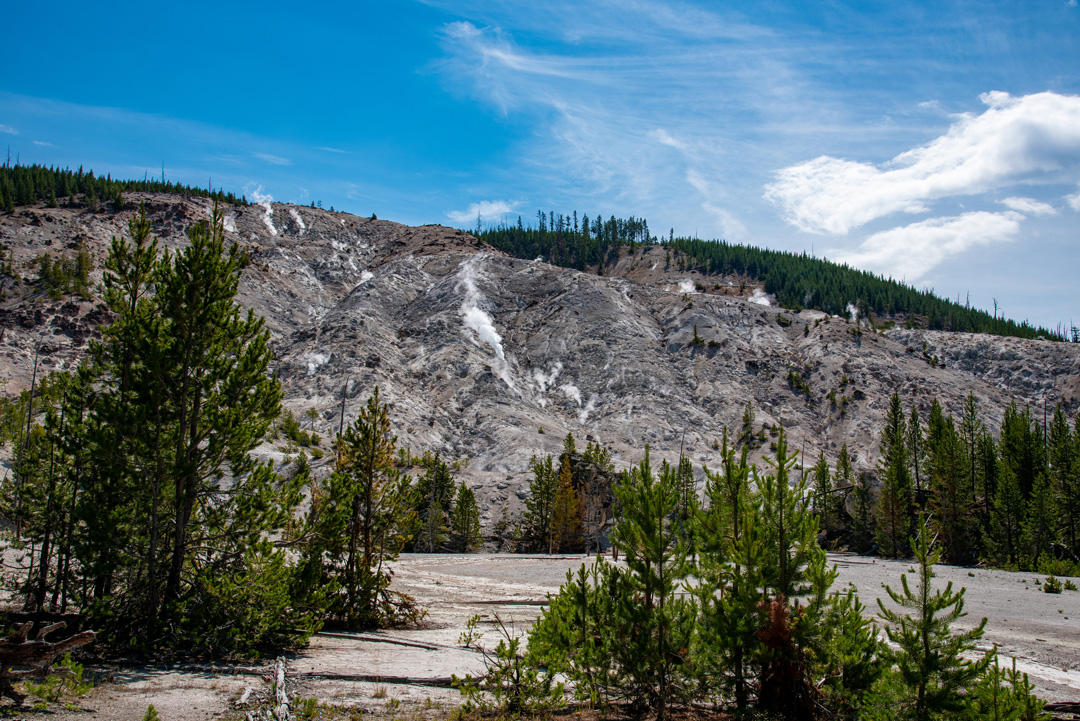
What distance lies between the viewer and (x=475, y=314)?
322 feet

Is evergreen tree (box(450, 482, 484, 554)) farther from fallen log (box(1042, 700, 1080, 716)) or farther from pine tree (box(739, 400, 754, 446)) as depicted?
fallen log (box(1042, 700, 1080, 716))

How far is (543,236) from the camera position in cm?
18562

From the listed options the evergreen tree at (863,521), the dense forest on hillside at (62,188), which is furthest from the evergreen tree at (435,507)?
the dense forest on hillside at (62,188)

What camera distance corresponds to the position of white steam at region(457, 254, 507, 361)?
305 ft

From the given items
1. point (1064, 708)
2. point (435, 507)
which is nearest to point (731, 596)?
point (1064, 708)

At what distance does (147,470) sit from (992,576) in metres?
43.8

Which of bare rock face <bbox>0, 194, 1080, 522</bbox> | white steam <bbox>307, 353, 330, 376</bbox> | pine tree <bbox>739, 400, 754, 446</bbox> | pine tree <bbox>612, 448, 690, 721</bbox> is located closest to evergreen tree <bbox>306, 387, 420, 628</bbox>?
pine tree <bbox>612, 448, 690, 721</bbox>

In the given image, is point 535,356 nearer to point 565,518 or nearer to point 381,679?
point 565,518

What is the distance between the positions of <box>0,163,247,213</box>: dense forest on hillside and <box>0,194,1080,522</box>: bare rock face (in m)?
6.52

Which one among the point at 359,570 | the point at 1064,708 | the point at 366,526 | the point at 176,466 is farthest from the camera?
the point at 366,526

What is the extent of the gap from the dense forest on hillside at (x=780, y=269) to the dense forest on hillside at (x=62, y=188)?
9152 cm

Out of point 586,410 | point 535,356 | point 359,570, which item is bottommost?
point 359,570

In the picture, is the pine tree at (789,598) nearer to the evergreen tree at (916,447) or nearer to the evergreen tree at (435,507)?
the evergreen tree at (435,507)

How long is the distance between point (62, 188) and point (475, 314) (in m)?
88.8
